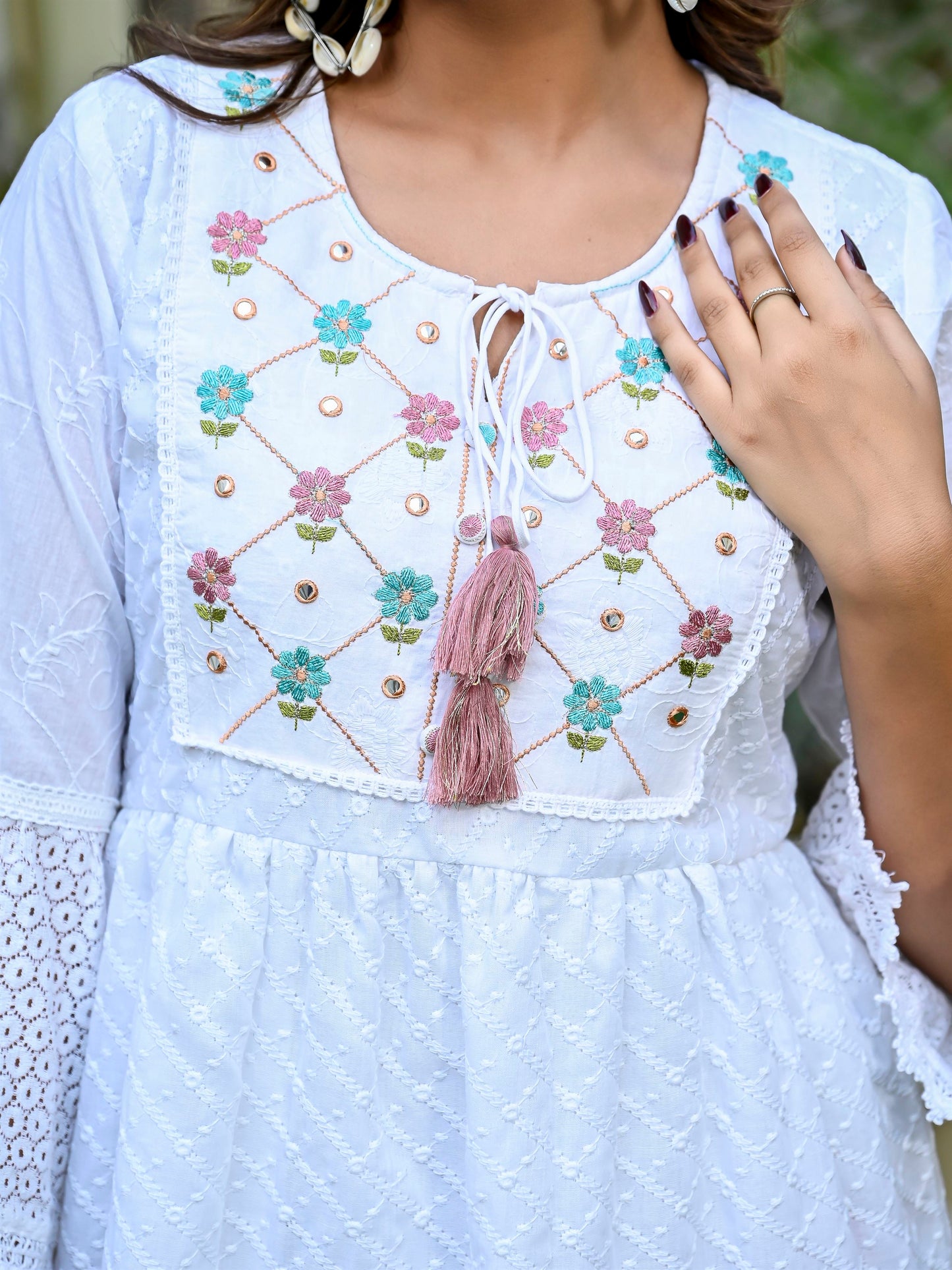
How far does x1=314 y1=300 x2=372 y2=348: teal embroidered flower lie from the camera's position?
0.97 metres

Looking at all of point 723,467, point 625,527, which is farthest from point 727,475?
point 625,527

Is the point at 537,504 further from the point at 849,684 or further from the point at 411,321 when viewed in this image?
the point at 849,684

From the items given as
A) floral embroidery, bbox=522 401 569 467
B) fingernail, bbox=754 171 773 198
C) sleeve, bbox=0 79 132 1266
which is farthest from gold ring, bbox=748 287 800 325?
sleeve, bbox=0 79 132 1266

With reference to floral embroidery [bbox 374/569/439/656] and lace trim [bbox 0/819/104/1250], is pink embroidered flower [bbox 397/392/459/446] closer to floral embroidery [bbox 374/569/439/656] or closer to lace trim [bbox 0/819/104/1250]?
floral embroidery [bbox 374/569/439/656]

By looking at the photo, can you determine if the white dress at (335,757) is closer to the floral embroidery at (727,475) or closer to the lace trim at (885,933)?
the floral embroidery at (727,475)

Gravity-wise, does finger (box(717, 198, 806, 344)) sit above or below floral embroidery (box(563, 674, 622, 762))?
above

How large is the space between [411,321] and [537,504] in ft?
0.60

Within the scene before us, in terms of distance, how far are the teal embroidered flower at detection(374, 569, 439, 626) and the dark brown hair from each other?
42 centimetres

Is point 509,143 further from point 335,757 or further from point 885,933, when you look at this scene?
point 885,933

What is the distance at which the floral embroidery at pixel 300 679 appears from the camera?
37.2 inches

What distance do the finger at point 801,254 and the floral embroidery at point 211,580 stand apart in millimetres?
→ 536

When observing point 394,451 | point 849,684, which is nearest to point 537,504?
point 394,451

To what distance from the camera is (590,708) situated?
3.19ft

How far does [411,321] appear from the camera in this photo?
992mm
